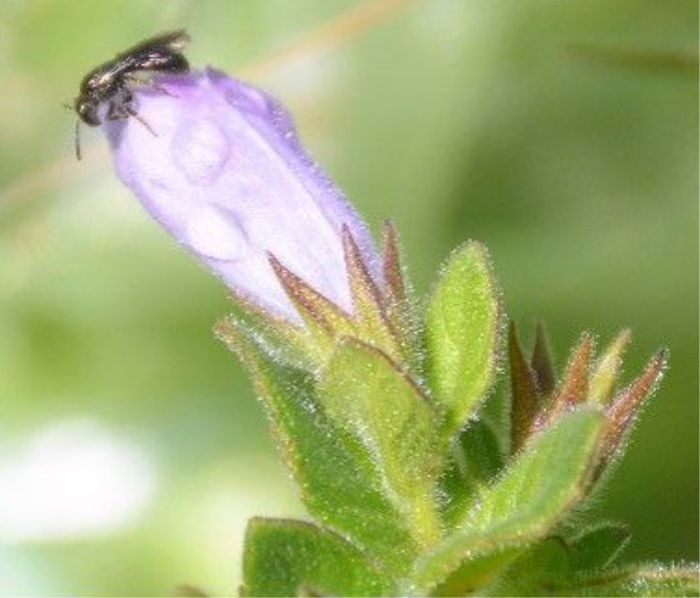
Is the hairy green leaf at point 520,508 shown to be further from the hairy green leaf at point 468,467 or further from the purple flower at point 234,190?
the purple flower at point 234,190

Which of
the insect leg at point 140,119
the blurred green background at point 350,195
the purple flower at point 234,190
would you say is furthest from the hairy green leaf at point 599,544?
the blurred green background at point 350,195

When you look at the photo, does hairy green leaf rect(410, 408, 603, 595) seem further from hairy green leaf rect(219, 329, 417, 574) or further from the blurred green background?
the blurred green background

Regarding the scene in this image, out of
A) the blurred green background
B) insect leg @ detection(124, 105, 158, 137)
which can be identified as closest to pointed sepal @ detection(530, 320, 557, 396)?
insect leg @ detection(124, 105, 158, 137)

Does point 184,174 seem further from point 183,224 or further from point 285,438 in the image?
point 285,438

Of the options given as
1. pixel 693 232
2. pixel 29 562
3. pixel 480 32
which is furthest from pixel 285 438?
pixel 480 32

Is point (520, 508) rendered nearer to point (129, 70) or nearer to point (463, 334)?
point (463, 334)

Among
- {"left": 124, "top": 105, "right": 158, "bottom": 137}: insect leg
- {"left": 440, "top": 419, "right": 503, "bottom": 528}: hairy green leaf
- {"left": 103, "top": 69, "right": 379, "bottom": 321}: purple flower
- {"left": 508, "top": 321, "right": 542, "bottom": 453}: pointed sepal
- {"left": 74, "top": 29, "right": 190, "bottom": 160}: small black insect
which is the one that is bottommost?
{"left": 440, "top": 419, "right": 503, "bottom": 528}: hairy green leaf
